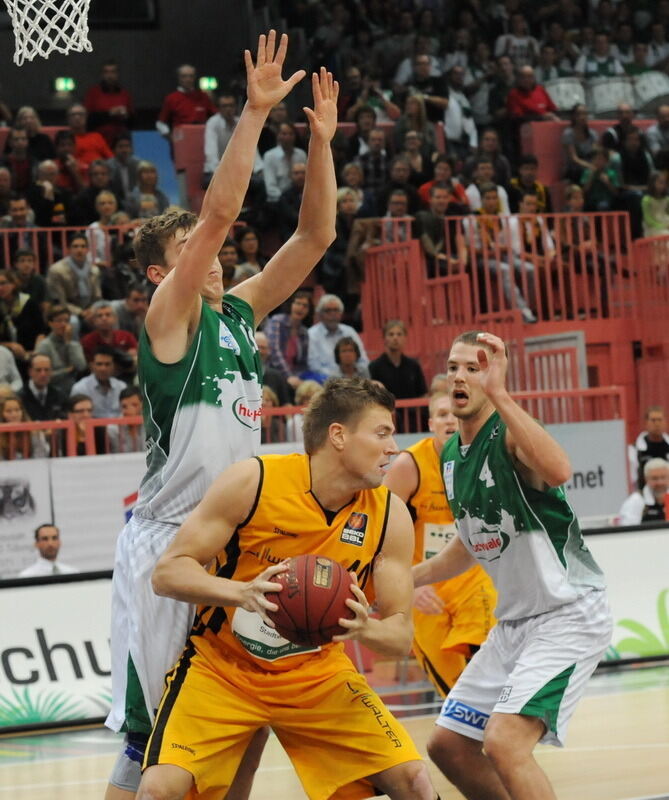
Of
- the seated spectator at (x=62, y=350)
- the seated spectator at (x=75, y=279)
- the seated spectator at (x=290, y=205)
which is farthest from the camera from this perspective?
the seated spectator at (x=290, y=205)

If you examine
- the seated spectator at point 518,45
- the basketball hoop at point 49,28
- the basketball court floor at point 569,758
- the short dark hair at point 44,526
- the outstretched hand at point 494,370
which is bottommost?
the basketball court floor at point 569,758

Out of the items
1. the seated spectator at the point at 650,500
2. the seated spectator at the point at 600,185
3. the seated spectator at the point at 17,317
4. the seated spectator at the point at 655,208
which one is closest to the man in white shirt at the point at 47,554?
the seated spectator at the point at 17,317

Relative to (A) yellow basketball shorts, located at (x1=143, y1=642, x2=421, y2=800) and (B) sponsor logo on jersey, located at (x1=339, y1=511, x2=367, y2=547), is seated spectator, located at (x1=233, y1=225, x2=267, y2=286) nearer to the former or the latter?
(B) sponsor logo on jersey, located at (x1=339, y1=511, x2=367, y2=547)

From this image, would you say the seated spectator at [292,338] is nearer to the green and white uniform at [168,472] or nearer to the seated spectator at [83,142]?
the seated spectator at [83,142]

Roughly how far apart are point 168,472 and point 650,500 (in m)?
7.80

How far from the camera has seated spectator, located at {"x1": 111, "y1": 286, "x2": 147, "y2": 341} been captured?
43.8 feet

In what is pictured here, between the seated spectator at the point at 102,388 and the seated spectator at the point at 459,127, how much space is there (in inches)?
282

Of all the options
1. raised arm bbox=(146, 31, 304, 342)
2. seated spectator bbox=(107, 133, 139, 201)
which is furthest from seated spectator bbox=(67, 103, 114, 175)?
raised arm bbox=(146, 31, 304, 342)

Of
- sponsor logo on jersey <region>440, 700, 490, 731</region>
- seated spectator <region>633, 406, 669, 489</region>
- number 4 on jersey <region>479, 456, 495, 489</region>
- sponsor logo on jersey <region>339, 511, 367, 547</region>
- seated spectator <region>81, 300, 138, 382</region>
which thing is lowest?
sponsor logo on jersey <region>440, 700, 490, 731</region>

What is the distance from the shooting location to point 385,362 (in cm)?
1326

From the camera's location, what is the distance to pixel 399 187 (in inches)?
627

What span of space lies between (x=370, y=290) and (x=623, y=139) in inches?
189

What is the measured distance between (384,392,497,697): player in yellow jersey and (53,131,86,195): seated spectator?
858cm

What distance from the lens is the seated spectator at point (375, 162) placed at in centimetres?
1627
